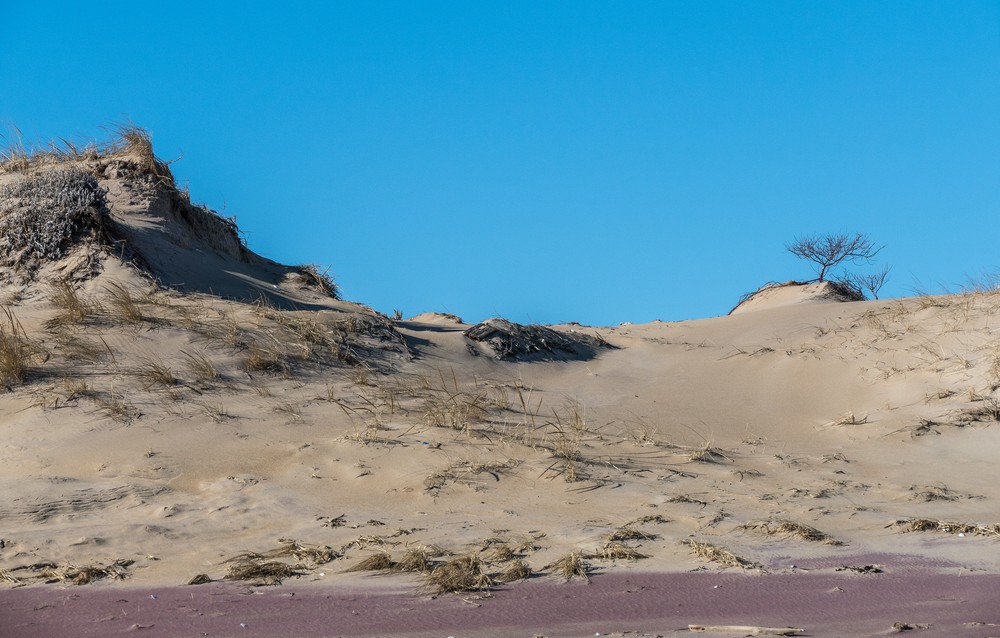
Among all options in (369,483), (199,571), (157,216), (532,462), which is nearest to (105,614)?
(199,571)

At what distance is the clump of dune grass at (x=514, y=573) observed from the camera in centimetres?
494

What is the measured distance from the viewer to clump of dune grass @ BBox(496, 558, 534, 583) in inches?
195

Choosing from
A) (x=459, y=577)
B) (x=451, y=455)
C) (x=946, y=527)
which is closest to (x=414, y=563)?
(x=459, y=577)

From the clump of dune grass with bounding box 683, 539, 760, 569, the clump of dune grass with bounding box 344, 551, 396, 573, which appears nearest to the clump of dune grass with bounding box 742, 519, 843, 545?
the clump of dune grass with bounding box 683, 539, 760, 569

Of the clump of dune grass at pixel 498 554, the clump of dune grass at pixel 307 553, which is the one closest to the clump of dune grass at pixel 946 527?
the clump of dune grass at pixel 498 554

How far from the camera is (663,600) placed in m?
4.69

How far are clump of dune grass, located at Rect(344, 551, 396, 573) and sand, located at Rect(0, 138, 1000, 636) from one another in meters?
0.07

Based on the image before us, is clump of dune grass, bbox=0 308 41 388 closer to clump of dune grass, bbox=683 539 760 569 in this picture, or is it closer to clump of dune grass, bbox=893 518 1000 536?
clump of dune grass, bbox=683 539 760 569

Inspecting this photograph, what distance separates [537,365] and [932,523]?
488 cm

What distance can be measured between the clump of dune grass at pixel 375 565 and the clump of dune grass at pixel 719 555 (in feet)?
5.27

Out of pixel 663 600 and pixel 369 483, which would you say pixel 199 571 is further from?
pixel 663 600

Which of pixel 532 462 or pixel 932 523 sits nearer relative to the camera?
pixel 932 523

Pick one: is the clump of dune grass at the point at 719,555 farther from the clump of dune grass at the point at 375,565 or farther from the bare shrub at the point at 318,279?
the bare shrub at the point at 318,279

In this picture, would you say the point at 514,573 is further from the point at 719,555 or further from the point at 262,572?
the point at 262,572
